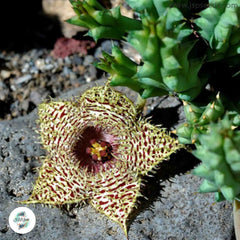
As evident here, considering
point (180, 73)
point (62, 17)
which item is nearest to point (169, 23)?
point (180, 73)

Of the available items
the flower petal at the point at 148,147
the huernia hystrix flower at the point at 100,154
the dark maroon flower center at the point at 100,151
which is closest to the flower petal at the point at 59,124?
the huernia hystrix flower at the point at 100,154

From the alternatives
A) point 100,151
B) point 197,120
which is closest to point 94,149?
point 100,151

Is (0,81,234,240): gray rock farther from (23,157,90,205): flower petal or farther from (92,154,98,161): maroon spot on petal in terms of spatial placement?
(92,154,98,161): maroon spot on petal

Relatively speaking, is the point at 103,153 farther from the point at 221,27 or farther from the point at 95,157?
the point at 221,27

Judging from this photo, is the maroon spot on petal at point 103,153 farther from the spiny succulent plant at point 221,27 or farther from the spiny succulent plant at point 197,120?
the spiny succulent plant at point 221,27

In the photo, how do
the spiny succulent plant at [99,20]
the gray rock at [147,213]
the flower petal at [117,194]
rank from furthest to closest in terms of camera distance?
the gray rock at [147,213], the flower petal at [117,194], the spiny succulent plant at [99,20]

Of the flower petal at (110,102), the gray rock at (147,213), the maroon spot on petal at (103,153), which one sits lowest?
the gray rock at (147,213)

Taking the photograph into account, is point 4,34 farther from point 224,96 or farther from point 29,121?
point 224,96
